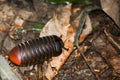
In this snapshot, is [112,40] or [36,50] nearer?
[36,50]

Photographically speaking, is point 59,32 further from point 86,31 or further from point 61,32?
point 86,31

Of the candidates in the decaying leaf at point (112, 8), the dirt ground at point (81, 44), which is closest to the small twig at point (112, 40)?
the dirt ground at point (81, 44)

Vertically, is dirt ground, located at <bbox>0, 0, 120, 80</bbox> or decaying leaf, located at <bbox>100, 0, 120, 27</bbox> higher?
decaying leaf, located at <bbox>100, 0, 120, 27</bbox>

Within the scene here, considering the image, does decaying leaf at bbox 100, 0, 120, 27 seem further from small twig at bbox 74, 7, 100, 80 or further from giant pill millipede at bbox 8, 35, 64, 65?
giant pill millipede at bbox 8, 35, 64, 65

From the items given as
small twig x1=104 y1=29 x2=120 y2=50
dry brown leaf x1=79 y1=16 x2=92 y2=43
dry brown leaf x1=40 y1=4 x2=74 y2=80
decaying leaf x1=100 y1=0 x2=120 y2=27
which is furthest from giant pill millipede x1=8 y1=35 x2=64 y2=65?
decaying leaf x1=100 y1=0 x2=120 y2=27

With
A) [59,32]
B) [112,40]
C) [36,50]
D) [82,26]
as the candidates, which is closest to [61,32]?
[59,32]

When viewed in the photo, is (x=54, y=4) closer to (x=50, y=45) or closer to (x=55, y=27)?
Answer: (x=55, y=27)

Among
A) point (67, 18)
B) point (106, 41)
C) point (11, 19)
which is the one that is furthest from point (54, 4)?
point (106, 41)
